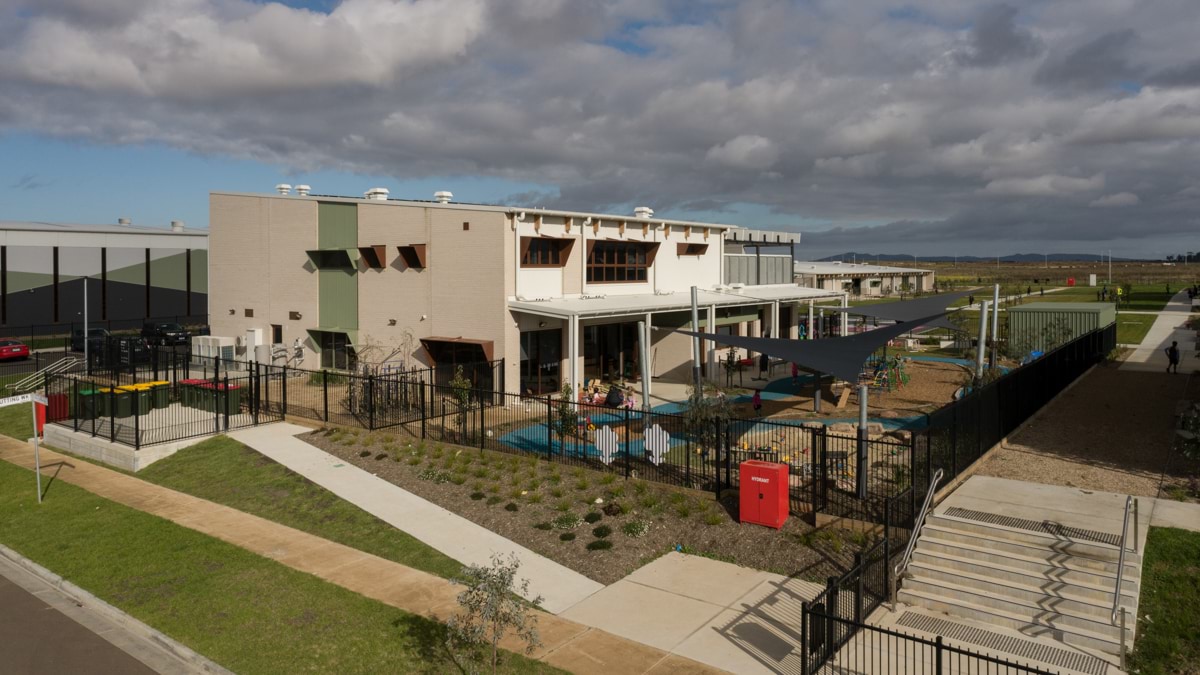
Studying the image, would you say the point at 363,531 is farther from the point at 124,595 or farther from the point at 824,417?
the point at 824,417

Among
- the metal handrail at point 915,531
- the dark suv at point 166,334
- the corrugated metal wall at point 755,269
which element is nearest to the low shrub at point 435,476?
the metal handrail at point 915,531

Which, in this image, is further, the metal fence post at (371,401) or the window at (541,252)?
the window at (541,252)

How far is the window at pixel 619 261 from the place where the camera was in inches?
1286

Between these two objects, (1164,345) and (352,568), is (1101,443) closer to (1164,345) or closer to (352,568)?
(352,568)

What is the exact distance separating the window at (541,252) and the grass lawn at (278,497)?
11603mm

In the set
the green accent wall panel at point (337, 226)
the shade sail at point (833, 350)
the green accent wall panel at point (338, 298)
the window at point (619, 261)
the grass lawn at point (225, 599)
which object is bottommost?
the grass lawn at point (225, 599)

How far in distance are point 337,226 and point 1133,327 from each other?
53570 millimetres

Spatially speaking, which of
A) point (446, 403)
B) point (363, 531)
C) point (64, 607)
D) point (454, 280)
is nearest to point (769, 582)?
point (363, 531)

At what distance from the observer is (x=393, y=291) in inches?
1227

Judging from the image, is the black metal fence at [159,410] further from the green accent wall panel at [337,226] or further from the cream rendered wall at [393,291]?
the green accent wall panel at [337,226]

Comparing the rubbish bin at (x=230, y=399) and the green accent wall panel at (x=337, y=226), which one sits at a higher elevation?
the green accent wall panel at (x=337, y=226)

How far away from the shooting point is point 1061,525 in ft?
43.9

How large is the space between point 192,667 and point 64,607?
3.90 meters

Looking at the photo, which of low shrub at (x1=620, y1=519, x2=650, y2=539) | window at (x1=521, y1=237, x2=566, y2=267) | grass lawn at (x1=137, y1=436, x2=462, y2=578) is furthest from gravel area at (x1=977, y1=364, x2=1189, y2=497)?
window at (x1=521, y1=237, x2=566, y2=267)
